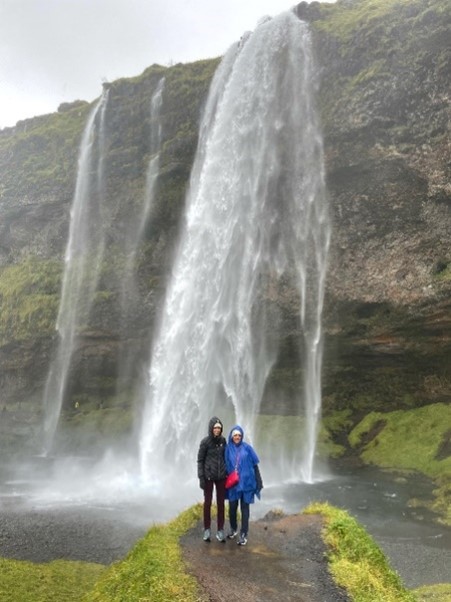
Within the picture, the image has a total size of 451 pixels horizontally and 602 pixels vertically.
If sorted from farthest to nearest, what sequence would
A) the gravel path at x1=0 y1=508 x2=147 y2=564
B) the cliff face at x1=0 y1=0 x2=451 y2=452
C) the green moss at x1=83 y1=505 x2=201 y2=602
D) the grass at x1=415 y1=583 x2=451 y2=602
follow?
1. the cliff face at x1=0 y1=0 x2=451 y2=452
2. the gravel path at x1=0 y1=508 x2=147 y2=564
3. the grass at x1=415 y1=583 x2=451 y2=602
4. the green moss at x1=83 y1=505 x2=201 y2=602

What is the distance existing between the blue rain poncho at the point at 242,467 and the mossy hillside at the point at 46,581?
3.27 meters

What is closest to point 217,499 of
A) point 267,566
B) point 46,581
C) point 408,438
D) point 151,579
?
point 267,566

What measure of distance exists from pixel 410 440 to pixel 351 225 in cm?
1468

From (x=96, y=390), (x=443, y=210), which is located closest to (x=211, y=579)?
(x=443, y=210)

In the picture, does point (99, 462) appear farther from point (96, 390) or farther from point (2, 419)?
point (2, 419)

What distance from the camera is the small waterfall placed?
48.9 m

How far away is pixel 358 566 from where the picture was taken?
9.22m

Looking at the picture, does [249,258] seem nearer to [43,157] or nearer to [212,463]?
[212,463]

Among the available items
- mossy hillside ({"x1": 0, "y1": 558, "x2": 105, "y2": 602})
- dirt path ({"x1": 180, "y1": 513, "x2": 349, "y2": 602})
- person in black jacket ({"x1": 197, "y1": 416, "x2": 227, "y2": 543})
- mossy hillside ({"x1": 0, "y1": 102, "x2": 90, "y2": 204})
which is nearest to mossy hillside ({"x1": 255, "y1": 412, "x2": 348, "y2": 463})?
mossy hillside ({"x1": 0, "y1": 558, "x2": 105, "y2": 602})

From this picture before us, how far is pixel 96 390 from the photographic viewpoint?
5000 cm

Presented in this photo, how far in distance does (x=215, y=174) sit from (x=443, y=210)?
16090 millimetres

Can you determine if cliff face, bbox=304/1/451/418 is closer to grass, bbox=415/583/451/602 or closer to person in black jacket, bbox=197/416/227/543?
grass, bbox=415/583/451/602

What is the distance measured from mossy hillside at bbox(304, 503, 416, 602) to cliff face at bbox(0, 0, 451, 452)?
2639cm

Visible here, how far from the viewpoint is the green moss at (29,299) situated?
166 ft
